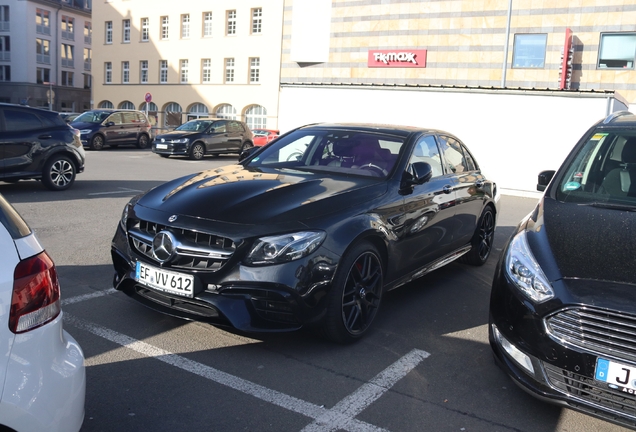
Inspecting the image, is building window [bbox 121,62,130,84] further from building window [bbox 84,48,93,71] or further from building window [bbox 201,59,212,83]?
building window [bbox 84,48,93,71]

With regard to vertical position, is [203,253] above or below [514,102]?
below

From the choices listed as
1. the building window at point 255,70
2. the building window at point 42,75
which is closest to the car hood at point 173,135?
the building window at point 255,70

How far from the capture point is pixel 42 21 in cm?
6281

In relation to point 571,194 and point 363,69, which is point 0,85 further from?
point 571,194

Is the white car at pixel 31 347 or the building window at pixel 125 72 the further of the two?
the building window at pixel 125 72

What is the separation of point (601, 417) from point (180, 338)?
2.70 metres

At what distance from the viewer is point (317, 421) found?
10.7ft

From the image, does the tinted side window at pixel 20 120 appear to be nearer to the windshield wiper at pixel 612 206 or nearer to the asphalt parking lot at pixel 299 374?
the asphalt parking lot at pixel 299 374

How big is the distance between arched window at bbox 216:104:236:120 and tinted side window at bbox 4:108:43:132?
33.3m

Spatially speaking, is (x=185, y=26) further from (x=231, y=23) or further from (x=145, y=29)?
(x=231, y=23)

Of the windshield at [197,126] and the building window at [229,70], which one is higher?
the building window at [229,70]

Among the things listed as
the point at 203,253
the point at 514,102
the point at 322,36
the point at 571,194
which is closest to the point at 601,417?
the point at 571,194

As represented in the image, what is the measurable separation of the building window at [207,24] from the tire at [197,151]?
2418cm

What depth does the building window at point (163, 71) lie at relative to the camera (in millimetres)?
47000
